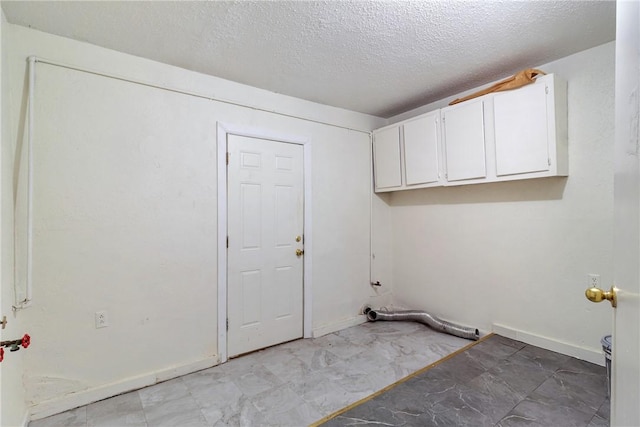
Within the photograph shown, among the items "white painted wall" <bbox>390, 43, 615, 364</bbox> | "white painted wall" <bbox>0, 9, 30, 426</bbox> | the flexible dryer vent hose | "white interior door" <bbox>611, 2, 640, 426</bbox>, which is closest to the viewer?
"white interior door" <bbox>611, 2, 640, 426</bbox>

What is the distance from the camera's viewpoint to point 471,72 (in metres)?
2.65

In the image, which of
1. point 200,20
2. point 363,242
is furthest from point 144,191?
point 363,242

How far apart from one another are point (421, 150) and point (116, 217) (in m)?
2.79

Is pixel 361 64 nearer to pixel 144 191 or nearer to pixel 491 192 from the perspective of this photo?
pixel 491 192

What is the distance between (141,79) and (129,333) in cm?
187

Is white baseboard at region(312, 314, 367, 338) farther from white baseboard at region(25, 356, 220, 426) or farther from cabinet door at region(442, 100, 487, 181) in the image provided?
cabinet door at region(442, 100, 487, 181)

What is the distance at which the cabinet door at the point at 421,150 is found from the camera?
10.1ft

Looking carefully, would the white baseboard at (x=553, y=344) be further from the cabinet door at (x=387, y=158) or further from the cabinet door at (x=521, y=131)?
the cabinet door at (x=387, y=158)

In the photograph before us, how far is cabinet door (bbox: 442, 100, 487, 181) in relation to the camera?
271cm

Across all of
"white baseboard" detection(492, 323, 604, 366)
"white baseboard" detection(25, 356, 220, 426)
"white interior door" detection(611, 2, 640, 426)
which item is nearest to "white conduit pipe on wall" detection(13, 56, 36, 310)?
"white baseboard" detection(25, 356, 220, 426)

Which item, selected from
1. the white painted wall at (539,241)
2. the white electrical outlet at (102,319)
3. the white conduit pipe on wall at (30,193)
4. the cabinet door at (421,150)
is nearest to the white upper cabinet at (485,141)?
the cabinet door at (421,150)

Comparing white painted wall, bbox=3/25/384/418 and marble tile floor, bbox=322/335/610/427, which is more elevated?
white painted wall, bbox=3/25/384/418

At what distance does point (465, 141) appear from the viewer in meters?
2.82

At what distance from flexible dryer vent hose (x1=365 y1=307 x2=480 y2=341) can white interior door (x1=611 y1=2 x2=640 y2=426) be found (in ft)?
7.41
